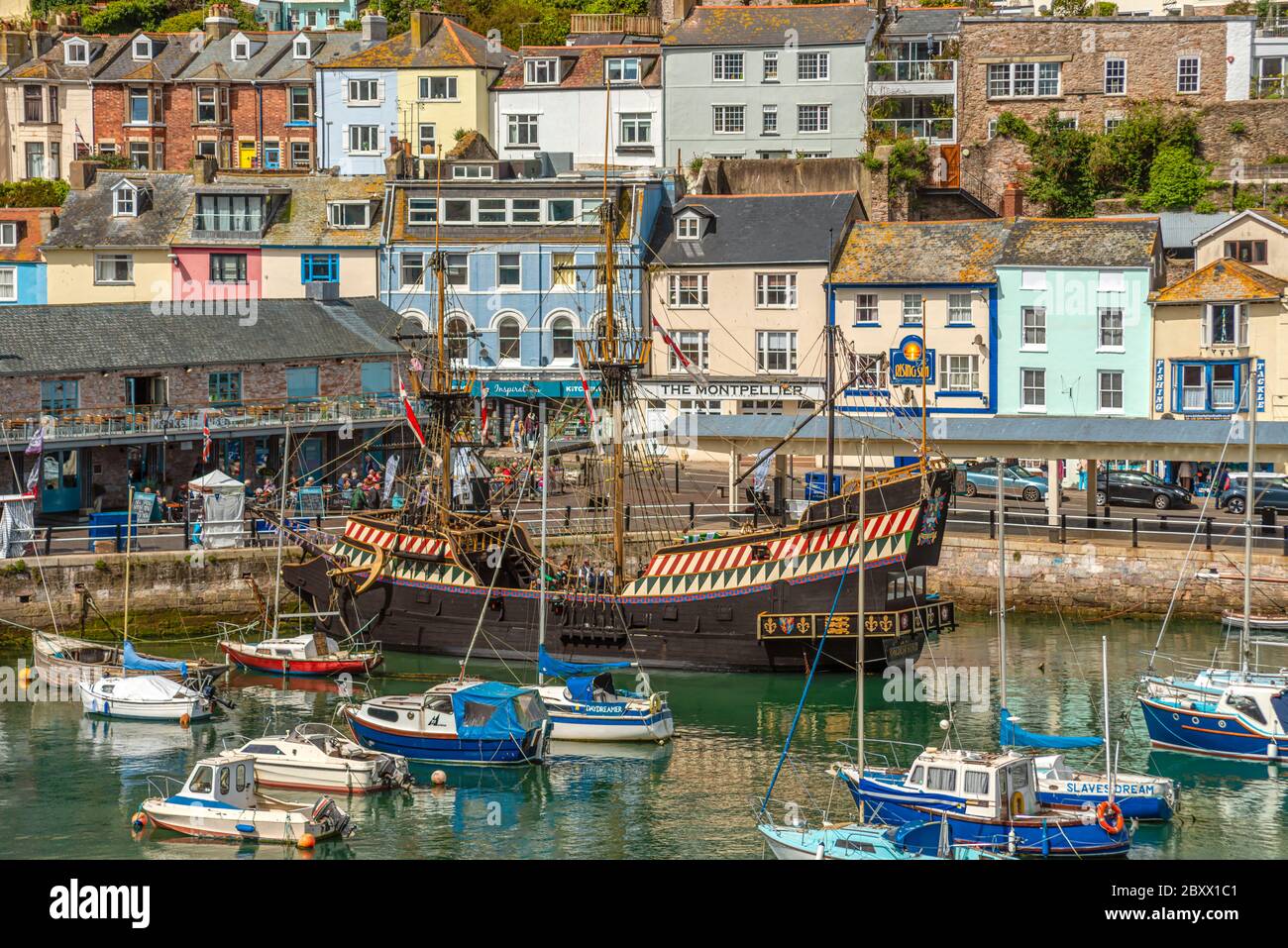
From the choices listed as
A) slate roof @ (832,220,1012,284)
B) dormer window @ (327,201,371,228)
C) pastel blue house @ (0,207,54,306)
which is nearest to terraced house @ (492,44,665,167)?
dormer window @ (327,201,371,228)

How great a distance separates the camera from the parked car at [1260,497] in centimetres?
5503

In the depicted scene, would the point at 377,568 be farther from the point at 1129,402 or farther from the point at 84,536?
the point at 1129,402

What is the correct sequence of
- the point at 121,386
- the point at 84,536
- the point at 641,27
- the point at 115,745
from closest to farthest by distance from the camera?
the point at 115,745, the point at 84,536, the point at 121,386, the point at 641,27

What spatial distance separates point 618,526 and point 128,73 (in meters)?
57.3

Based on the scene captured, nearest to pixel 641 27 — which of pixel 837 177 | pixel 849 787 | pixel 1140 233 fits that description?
pixel 837 177

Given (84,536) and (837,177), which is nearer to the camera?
(84,536)

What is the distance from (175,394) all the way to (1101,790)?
33.7 metres

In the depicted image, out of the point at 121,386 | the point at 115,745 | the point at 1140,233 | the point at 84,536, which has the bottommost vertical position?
the point at 115,745

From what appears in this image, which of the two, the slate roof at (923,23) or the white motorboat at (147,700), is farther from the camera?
the slate roof at (923,23)

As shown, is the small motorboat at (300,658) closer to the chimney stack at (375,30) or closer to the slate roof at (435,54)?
the slate roof at (435,54)

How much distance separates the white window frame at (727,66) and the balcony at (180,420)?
25.0 metres

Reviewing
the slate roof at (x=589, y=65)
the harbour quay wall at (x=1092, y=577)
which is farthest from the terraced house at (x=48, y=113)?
the harbour quay wall at (x=1092, y=577)

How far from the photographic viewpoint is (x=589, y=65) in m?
81.4

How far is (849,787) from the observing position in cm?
3155
